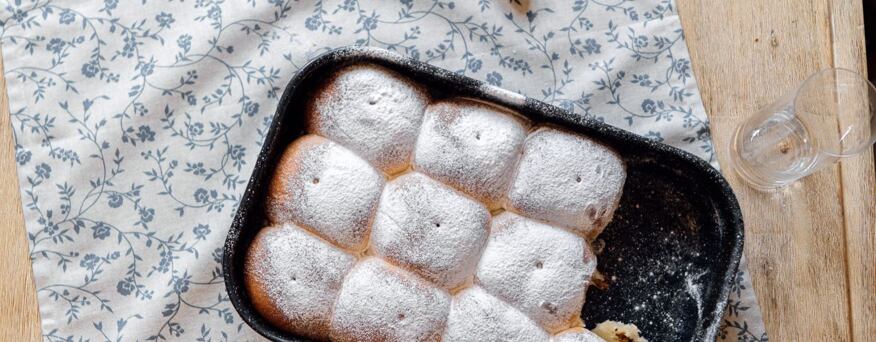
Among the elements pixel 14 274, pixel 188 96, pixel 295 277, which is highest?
pixel 188 96

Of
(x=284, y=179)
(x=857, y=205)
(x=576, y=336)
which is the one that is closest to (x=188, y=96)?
(x=284, y=179)

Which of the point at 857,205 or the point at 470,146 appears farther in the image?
the point at 857,205

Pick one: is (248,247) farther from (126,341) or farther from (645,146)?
(645,146)

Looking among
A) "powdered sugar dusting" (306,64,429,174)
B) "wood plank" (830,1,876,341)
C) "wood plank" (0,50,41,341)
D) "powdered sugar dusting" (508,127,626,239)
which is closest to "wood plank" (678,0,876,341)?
"wood plank" (830,1,876,341)

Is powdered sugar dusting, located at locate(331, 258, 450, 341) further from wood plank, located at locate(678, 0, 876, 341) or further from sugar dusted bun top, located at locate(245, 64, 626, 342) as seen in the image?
wood plank, located at locate(678, 0, 876, 341)

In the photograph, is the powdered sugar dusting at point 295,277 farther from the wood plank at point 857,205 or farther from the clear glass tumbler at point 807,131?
the wood plank at point 857,205

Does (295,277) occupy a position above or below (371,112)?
below

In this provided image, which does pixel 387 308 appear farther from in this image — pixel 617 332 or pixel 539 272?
pixel 617 332
